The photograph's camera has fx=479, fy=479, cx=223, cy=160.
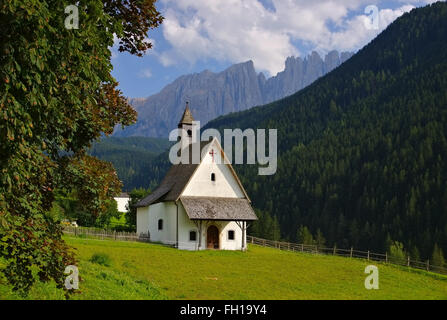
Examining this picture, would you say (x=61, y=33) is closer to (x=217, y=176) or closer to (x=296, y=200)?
(x=217, y=176)

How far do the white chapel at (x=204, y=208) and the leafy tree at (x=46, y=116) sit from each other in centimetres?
3158

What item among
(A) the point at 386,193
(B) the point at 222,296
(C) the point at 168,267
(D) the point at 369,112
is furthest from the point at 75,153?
(D) the point at 369,112

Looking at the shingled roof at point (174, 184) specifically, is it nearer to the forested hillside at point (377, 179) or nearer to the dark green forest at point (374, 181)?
the dark green forest at point (374, 181)

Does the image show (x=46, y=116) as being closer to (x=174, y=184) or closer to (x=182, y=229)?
(x=182, y=229)

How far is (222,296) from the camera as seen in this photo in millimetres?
20953

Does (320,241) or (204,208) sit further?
(320,241)

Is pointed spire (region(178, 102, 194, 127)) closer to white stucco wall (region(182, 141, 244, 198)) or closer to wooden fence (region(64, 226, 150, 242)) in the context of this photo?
white stucco wall (region(182, 141, 244, 198))

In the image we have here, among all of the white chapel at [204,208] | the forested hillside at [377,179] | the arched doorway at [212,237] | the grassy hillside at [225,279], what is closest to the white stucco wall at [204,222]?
the white chapel at [204,208]

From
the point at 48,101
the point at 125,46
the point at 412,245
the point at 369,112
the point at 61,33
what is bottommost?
the point at 412,245

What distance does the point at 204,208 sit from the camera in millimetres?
45281

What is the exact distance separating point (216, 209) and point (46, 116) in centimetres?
3660

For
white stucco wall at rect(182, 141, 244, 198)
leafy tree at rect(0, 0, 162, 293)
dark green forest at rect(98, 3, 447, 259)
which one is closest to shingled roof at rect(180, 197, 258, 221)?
white stucco wall at rect(182, 141, 244, 198)

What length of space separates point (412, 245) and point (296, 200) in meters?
49.9

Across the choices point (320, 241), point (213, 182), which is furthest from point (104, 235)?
point (320, 241)
